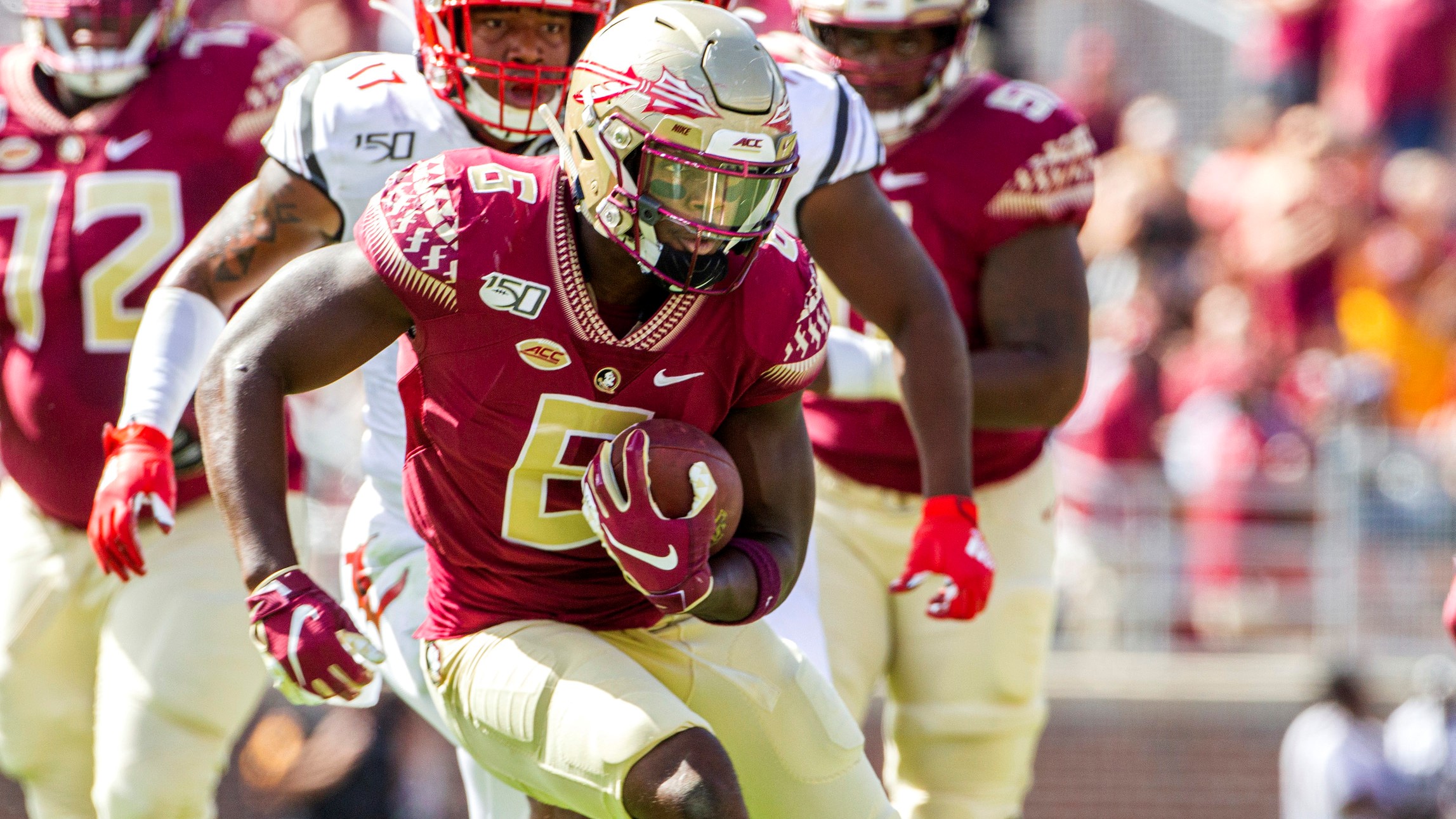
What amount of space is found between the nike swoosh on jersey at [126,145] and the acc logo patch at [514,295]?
1.78 metres

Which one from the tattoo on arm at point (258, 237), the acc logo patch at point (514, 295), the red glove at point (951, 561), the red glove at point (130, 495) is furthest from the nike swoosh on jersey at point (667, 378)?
the red glove at point (130, 495)

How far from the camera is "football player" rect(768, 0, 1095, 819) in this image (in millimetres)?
4434

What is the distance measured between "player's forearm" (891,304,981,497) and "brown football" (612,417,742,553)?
0.91 metres

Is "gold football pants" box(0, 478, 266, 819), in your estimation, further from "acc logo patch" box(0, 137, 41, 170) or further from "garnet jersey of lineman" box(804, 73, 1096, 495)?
"garnet jersey of lineman" box(804, 73, 1096, 495)

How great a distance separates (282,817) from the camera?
23.4ft

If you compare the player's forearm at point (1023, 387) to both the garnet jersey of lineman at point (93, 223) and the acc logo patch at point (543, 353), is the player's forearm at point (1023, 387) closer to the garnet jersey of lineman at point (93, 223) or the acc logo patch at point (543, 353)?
the acc logo patch at point (543, 353)

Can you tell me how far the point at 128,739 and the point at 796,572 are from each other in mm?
1713

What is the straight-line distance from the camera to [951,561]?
151 inches

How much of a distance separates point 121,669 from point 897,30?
88.0 inches

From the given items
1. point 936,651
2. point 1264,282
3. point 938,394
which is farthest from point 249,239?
point 1264,282

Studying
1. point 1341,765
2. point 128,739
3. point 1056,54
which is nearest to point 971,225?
point 128,739

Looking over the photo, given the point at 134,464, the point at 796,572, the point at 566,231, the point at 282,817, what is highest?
the point at 566,231

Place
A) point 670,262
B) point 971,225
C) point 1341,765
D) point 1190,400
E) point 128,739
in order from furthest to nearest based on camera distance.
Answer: point 1190,400 < point 1341,765 < point 971,225 < point 128,739 < point 670,262

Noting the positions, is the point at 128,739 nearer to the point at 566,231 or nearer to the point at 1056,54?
the point at 566,231
